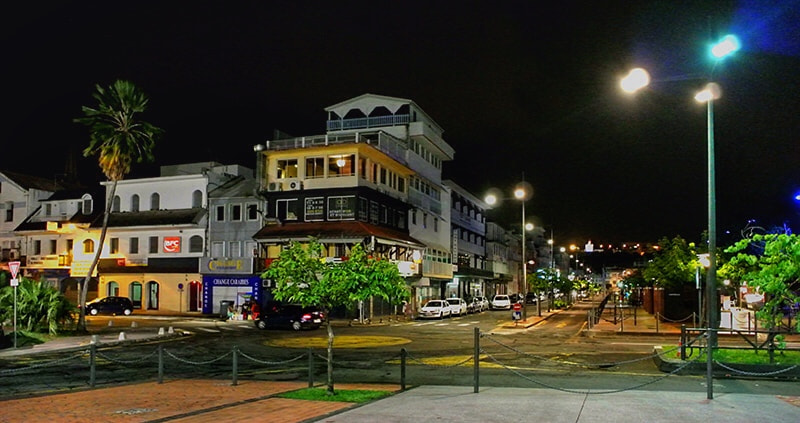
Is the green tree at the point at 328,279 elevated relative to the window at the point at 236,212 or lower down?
lower down

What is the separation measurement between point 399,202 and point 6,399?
45.4 metres

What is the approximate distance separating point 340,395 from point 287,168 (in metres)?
42.7

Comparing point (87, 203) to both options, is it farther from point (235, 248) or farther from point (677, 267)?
point (677, 267)

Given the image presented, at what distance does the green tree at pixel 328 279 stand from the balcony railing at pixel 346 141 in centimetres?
3660

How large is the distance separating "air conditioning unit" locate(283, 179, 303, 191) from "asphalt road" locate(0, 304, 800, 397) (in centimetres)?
1994

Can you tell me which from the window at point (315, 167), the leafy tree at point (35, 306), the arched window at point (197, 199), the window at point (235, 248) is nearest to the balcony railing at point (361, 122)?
the window at point (315, 167)

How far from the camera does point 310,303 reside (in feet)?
47.3

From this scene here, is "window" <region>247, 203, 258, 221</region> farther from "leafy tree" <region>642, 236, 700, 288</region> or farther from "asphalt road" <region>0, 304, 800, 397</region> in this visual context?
"leafy tree" <region>642, 236, 700, 288</region>

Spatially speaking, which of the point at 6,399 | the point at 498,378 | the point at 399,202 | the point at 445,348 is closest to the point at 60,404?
the point at 6,399

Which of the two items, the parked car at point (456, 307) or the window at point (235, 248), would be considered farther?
the parked car at point (456, 307)

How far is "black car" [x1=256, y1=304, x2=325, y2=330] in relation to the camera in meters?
39.4

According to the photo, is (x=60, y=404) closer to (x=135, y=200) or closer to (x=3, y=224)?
(x=135, y=200)

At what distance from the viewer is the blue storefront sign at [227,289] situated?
181ft

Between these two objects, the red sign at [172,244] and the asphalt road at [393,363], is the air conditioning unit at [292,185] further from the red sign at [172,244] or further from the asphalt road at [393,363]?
the asphalt road at [393,363]
